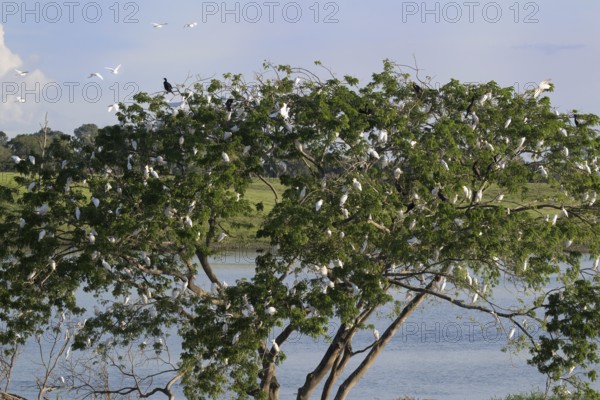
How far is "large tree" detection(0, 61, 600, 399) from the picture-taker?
13.6 metres

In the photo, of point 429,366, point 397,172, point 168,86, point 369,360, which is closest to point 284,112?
point 397,172

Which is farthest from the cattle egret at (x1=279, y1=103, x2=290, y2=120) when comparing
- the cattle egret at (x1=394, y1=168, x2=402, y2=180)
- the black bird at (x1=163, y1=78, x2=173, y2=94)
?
the black bird at (x1=163, y1=78, x2=173, y2=94)

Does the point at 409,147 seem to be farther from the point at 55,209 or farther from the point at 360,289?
the point at 55,209

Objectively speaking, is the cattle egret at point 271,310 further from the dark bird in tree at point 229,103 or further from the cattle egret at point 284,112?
the dark bird in tree at point 229,103

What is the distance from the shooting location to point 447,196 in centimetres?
1431

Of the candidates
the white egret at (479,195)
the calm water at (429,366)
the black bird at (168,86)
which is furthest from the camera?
the calm water at (429,366)

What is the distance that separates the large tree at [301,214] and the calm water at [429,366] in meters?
6.58

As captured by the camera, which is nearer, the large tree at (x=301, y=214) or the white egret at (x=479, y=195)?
the large tree at (x=301, y=214)

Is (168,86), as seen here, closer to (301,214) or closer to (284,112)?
(284,112)

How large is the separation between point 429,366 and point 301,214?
1487 centimetres

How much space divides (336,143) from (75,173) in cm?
399

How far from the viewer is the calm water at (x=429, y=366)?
79.2 ft

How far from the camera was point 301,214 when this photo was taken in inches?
527

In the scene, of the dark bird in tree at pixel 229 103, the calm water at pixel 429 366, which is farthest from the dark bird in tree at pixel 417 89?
the calm water at pixel 429 366
